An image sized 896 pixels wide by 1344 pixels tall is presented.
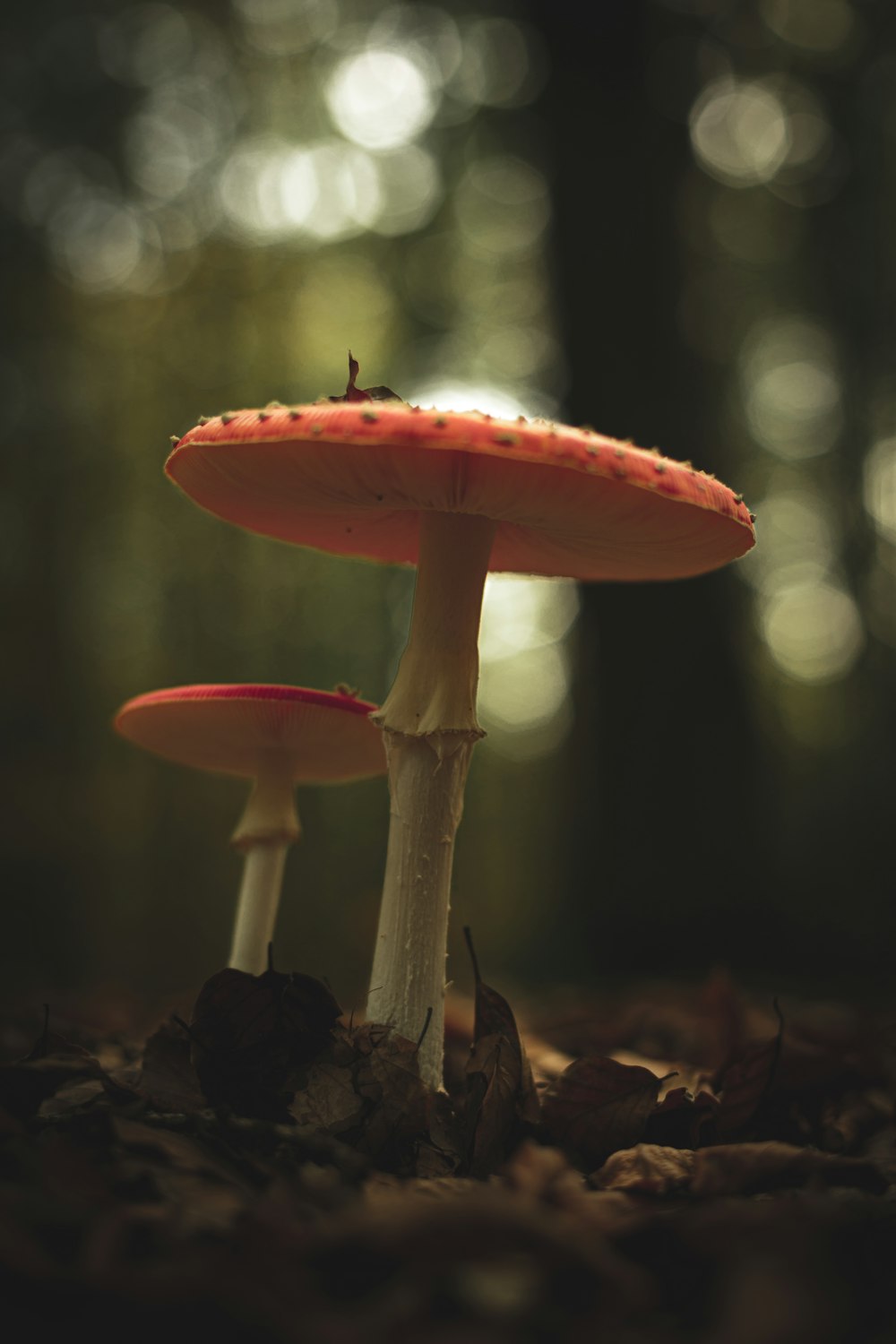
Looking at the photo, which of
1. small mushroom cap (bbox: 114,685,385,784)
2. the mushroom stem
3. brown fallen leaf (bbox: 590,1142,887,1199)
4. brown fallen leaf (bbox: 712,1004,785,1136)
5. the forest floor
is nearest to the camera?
the forest floor

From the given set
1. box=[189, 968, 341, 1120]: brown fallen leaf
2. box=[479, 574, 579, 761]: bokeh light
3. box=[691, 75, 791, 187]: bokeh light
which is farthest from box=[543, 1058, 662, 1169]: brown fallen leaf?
box=[479, 574, 579, 761]: bokeh light

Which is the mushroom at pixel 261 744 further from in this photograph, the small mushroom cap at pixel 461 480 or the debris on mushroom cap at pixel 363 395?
the debris on mushroom cap at pixel 363 395

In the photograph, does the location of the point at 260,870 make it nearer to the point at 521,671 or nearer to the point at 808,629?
the point at 808,629

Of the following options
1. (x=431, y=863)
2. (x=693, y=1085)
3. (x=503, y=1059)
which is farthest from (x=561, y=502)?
(x=693, y=1085)

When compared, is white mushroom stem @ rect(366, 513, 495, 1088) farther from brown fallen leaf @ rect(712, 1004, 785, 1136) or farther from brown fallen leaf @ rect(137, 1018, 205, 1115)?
brown fallen leaf @ rect(712, 1004, 785, 1136)

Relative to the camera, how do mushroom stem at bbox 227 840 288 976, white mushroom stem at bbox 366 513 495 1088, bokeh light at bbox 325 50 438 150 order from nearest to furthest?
white mushroom stem at bbox 366 513 495 1088 → mushroom stem at bbox 227 840 288 976 → bokeh light at bbox 325 50 438 150

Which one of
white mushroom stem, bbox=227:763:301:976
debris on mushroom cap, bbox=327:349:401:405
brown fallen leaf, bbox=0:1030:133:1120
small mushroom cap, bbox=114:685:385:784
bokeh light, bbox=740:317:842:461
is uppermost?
bokeh light, bbox=740:317:842:461

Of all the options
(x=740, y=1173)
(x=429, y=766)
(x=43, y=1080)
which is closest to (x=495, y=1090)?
(x=740, y=1173)
